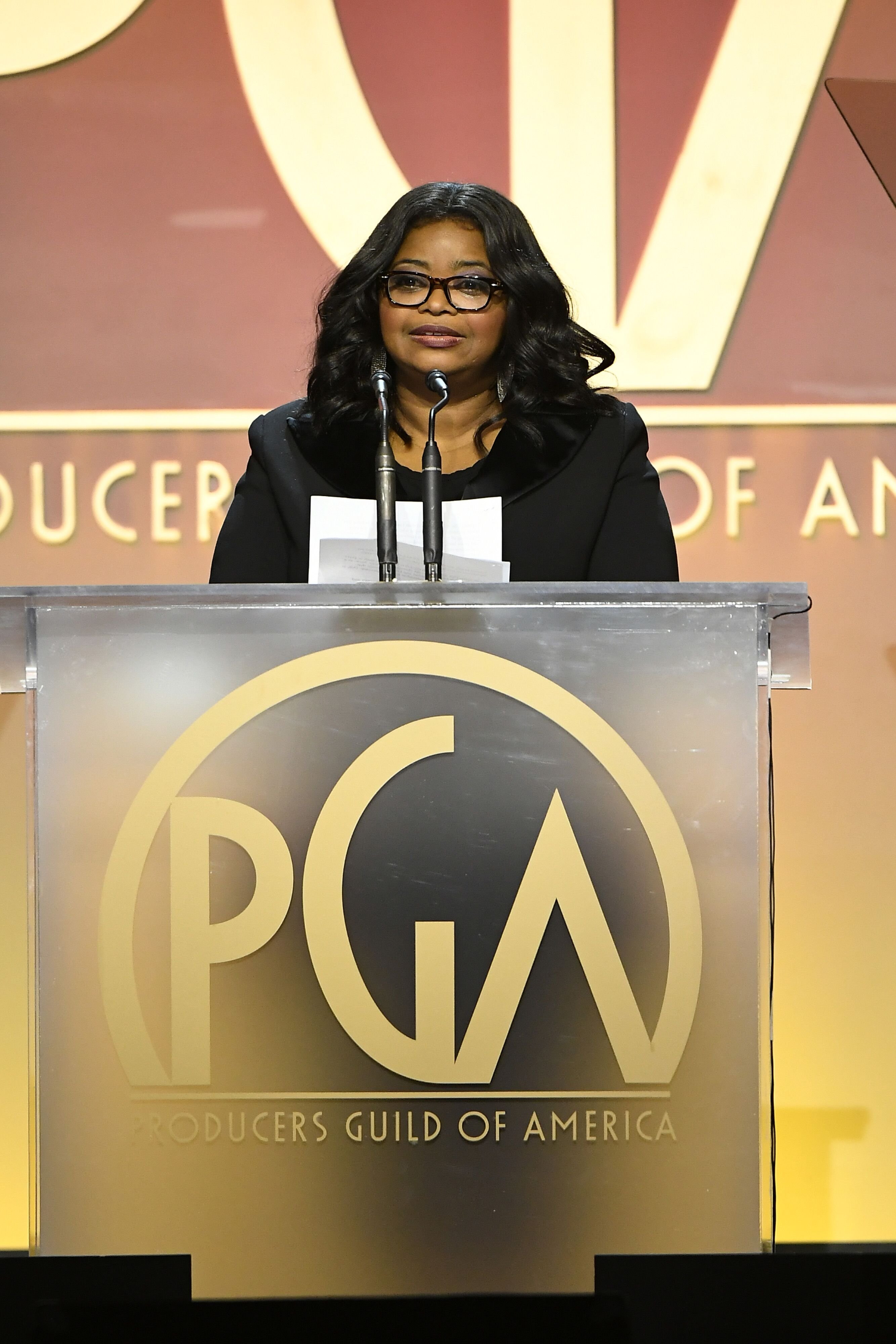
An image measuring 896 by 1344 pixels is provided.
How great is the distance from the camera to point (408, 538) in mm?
1559

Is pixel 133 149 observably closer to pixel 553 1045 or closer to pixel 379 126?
pixel 379 126

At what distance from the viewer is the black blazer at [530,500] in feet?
6.04

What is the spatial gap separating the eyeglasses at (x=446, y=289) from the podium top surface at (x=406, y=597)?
0.75 m

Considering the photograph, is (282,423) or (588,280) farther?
(588,280)

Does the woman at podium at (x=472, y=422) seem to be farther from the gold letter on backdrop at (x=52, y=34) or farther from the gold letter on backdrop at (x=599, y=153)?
the gold letter on backdrop at (x=52, y=34)

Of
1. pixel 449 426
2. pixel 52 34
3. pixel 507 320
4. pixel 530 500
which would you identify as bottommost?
pixel 530 500

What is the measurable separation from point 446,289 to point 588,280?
104 cm

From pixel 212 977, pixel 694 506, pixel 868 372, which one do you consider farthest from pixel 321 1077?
pixel 868 372

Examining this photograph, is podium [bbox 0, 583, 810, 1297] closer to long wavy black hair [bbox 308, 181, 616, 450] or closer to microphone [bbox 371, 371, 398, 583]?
microphone [bbox 371, 371, 398, 583]

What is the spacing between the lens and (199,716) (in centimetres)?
119

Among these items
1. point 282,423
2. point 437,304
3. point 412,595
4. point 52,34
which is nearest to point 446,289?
point 437,304

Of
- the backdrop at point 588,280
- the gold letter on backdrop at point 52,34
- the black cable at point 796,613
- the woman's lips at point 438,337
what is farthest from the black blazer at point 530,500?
the gold letter on backdrop at point 52,34

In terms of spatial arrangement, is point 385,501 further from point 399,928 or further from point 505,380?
point 505,380

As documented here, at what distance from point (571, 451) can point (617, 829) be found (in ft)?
2.67
